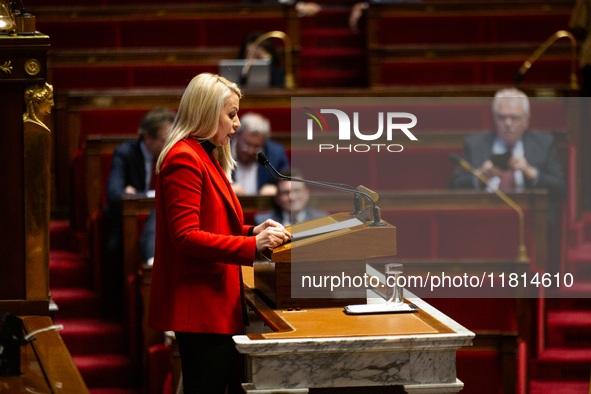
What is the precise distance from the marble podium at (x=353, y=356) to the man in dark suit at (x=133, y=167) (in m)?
1.00

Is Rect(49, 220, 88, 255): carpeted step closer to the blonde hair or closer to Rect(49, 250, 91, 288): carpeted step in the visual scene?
Rect(49, 250, 91, 288): carpeted step

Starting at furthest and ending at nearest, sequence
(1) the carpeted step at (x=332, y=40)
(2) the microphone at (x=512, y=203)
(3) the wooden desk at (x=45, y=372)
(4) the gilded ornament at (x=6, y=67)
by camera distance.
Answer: (1) the carpeted step at (x=332, y=40) < (2) the microphone at (x=512, y=203) < (4) the gilded ornament at (x=6, y=67) < (3) the wooden desk at (x=45, y=372)

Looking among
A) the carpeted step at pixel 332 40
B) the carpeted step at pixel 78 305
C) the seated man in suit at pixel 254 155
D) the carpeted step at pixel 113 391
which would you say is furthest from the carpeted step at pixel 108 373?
the carpeted step at pixel 332 40

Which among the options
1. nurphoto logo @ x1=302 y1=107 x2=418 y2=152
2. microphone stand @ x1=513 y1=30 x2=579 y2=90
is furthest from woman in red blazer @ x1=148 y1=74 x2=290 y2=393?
microphone stand @ x1=513 y1=30 x2=579 y2=90

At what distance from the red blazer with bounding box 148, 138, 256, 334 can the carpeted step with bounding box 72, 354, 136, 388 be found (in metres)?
0.79

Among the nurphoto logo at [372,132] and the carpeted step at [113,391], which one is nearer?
the carpeted step at [113,391]

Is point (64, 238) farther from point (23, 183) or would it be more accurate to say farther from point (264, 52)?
point (23, 183)

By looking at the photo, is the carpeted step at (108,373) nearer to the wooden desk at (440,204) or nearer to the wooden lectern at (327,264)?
the wooden desk at (440,204)

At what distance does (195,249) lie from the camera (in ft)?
3.01

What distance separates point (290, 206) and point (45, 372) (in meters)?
0.90

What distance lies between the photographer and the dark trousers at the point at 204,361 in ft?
3.16

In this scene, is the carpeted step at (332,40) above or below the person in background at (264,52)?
above

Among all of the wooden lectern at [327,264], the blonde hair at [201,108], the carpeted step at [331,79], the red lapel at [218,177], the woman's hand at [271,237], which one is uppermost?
the carpeted step at [331,79]

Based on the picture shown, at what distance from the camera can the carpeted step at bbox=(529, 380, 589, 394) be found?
1638 millimetres
